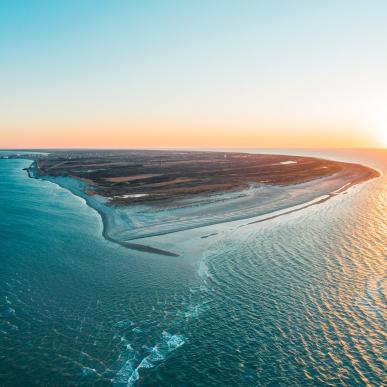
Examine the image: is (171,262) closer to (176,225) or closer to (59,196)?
(176,225)

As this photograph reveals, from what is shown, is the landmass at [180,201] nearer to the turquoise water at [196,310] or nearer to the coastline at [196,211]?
the coastline at [196,211]

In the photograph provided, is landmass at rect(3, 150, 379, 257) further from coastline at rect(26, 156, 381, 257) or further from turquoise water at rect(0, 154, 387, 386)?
turquoise water at rect(0, 154, 387, 386)

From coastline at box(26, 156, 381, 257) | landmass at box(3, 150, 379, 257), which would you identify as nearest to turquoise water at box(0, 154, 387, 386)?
coastline at box(26, 156, 381, 257)

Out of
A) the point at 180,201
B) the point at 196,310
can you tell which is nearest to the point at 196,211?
the point at 180,201

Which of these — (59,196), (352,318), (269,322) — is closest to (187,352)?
(269,322)

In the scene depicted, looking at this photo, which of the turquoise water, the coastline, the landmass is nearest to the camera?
the turquoise water

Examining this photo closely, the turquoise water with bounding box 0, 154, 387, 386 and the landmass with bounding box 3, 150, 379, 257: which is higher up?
the landmass with bounding box 3, 150, 379, 257

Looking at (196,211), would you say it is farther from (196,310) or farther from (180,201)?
(196,310)
